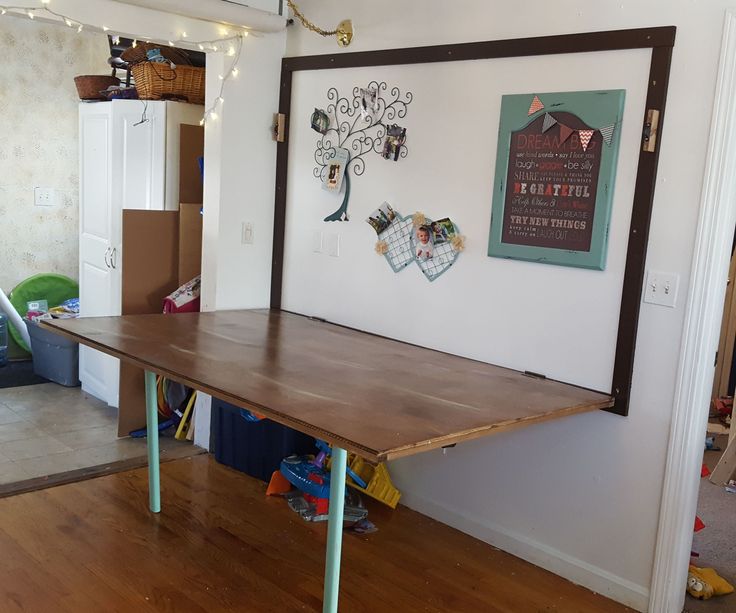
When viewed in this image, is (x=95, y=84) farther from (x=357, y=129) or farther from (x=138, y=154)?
(x=357, y=129)

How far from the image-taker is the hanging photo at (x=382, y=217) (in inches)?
127

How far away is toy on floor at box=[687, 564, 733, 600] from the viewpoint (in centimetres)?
271

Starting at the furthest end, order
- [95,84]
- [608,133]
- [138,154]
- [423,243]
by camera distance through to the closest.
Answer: [95,84], [138,154], [423,243], [608,133]

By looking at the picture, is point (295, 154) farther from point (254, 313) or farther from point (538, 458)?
→ point (538, 458)

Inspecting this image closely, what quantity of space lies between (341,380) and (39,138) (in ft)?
12.2

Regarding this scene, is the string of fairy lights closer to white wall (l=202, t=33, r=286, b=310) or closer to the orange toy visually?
white wall (l=202, t=33, r=286, b=310)

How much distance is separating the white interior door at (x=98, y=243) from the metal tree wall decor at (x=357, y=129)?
4.24 feet

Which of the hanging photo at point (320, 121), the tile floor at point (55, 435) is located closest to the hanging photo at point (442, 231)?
the hanging photo at point (320, 121)

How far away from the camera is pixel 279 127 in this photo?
12.0 ft

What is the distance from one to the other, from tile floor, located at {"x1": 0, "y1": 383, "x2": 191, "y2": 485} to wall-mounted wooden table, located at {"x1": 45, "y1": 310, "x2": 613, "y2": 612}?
700mm

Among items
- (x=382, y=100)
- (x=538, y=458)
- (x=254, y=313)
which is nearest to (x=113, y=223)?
(x=254, y=313)

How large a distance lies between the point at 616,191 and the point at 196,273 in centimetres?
225

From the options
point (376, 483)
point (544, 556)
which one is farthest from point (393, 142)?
point (544, 556)

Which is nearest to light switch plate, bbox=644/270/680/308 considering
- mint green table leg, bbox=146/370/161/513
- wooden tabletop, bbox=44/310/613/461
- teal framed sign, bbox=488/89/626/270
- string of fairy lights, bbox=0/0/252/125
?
teal framed sign, bbox=488/89/626/270
